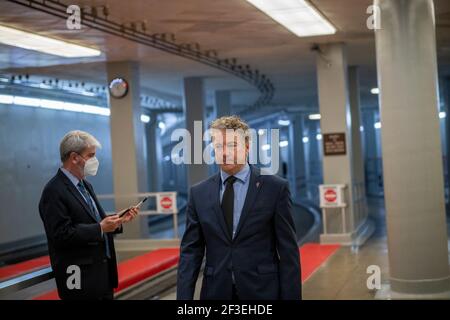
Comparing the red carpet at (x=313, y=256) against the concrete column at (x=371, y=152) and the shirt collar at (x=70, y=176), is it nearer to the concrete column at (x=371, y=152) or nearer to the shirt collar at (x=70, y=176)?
the shirt collar at (x=70, y=176)

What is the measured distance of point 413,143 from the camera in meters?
6.23

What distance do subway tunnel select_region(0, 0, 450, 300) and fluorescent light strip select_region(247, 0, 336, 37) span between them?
1.9 inches

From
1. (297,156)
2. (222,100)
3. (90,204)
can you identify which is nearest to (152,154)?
(222,100)

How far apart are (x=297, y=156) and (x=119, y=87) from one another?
21.1 meters

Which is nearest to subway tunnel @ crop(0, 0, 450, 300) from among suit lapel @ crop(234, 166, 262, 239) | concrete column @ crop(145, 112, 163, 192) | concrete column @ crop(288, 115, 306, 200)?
suit lapel @ crop(234, 166, 262, 239)

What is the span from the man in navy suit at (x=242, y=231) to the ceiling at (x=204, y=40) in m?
3.51

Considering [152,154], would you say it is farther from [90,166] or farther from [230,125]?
[230,125]

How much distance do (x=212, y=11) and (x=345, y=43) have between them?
4203 millimetres

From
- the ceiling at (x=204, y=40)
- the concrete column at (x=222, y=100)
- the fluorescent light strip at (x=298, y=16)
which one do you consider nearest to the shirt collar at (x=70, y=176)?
the ceiling at (x=204, y=40)

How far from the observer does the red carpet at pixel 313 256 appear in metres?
9.22

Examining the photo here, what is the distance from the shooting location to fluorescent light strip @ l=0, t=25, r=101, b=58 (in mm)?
9369

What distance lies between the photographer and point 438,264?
250 inches

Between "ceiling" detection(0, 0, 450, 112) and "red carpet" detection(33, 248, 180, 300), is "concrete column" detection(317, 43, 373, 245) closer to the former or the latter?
"ceiling" detection(0, 0, 450, 112)
